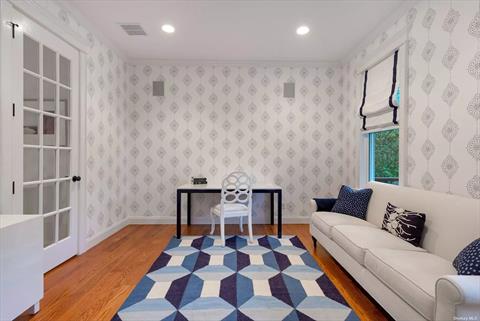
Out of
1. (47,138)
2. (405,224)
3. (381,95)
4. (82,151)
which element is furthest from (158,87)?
(405,224)

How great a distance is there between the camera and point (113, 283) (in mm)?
2348

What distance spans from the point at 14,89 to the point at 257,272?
8.45 feet

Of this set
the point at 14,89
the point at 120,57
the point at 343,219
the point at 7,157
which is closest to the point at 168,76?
the point at 120,57

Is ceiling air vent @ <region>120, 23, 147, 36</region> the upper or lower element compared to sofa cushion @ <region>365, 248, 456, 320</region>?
upper

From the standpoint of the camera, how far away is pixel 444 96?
7.57 feet

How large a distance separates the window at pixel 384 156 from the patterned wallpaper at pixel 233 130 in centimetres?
72

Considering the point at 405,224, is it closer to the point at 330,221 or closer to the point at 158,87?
the point at 330,221

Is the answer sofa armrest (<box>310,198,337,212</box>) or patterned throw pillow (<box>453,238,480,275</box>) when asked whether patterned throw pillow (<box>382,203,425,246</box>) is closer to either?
patterned throw pillow (<box>453,238,480,275</box>)

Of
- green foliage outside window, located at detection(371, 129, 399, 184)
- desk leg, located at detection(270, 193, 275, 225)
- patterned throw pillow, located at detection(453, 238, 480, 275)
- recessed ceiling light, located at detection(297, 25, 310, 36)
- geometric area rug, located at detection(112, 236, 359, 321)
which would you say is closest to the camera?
patterned throw pillow, located at detection(453, 238, 480, 275)

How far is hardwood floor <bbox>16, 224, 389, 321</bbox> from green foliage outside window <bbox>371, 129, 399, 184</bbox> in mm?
1251

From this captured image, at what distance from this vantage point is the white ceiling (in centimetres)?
283

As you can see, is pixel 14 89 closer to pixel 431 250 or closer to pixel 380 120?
pixel 431 250

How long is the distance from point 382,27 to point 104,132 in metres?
3.76

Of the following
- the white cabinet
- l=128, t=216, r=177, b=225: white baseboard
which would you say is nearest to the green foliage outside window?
l=128, t=216, r=177, b=225: white baseboard
